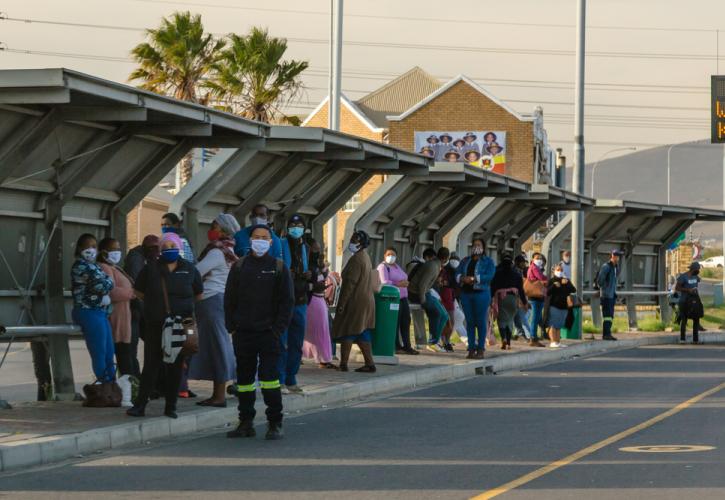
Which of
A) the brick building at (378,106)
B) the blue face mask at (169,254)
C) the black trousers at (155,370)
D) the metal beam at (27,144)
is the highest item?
the brick building at (378,106)

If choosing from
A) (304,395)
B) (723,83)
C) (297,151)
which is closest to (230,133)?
(297,151)

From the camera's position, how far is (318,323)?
19.0m

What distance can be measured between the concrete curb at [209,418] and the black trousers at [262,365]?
0.89 meters

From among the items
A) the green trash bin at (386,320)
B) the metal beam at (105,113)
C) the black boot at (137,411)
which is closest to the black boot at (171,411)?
the black boot at (137,411)

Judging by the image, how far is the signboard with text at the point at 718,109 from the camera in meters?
33.0

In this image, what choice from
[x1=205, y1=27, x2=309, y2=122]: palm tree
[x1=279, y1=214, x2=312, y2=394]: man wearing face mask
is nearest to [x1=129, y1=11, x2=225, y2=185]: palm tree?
[x1=205, y1=27, x2=309, y2=122]: palm tree

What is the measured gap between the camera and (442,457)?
1170 centimetres

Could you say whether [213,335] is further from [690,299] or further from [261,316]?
[690,299]

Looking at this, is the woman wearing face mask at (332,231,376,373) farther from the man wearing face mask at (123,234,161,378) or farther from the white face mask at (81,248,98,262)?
the white face mask at (81,248,98,262)

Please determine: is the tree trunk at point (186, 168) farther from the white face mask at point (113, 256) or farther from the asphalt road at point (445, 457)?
the white face mask at point (113, 256)

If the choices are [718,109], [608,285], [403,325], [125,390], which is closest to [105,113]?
[125,390]

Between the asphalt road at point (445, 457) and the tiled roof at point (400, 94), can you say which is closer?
the asphalt road at point (445, 457)

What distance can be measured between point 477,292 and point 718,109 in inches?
486

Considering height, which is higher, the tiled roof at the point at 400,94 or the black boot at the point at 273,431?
the tiled roof at the point at 400,94
